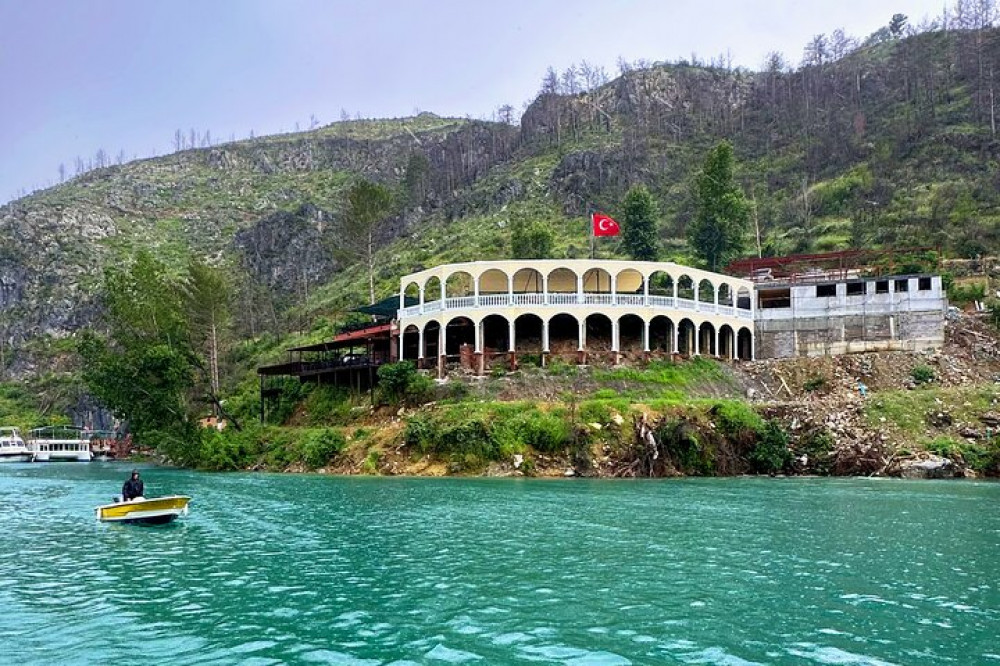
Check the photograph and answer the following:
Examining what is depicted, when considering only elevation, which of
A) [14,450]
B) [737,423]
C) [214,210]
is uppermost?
[214,210]

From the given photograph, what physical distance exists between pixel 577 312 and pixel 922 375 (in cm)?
2161

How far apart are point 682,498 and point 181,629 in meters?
20.2

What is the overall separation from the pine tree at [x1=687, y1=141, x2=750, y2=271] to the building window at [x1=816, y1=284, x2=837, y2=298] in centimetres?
1950

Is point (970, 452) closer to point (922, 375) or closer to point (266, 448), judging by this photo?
point (922, 375)

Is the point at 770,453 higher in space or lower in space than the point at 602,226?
lower

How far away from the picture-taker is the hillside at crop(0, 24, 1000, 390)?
294 feet

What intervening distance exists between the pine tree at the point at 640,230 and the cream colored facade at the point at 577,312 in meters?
21.0

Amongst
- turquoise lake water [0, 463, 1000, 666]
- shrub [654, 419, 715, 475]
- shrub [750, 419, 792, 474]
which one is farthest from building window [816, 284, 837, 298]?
turquoise lake water [0, 463, 1000, 666]

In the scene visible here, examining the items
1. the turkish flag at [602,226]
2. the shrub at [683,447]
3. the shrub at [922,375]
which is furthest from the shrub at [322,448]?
the shrub at [922,375]

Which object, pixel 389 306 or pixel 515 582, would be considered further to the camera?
pixel 389 306

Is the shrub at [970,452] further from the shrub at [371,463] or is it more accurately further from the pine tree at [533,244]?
the pine tree at [533,244]

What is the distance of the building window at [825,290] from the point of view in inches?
2197

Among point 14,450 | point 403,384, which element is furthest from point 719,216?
point 14,450

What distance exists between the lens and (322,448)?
43031mm
